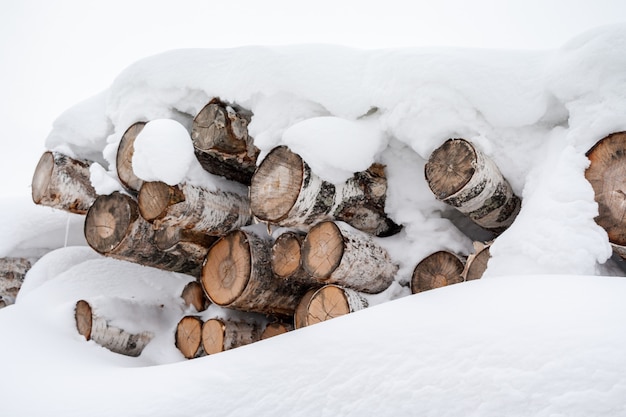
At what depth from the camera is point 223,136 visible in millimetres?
2020

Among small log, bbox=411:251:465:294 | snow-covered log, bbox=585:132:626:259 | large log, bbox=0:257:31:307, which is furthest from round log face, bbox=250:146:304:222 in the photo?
large log, bbox=0:257:31:307

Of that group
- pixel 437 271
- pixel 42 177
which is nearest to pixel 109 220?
pixel 42 177

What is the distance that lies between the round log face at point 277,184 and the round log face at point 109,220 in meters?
0.73

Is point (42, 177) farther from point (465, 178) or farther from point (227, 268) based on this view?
point (465, 178)

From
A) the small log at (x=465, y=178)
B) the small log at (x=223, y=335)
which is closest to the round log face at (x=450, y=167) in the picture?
the small log at (x=465, y=178)

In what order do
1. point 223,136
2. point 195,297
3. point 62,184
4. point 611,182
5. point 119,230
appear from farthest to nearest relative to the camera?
1. point 195,297
2. point 62,184
3. point 119,230
4. point 223,136
5. point 611,182

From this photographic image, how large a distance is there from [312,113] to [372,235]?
26.0 inches

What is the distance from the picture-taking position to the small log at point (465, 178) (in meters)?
1.57

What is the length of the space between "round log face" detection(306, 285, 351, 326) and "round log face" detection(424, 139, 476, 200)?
598 millimetres

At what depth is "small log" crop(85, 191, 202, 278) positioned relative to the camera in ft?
7.02

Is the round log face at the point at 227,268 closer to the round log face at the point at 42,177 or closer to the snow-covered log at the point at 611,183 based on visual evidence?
the round log face at the point at 42,177

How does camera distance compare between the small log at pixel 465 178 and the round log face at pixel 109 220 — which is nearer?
the small log at pixel 465 178

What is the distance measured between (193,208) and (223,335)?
2.29 ft

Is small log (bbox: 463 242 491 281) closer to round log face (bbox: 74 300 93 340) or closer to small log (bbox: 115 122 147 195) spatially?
small log (bbox: 115 122 147 195)
